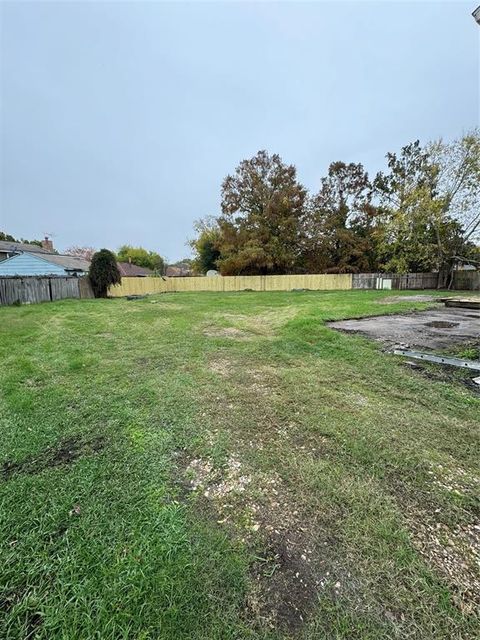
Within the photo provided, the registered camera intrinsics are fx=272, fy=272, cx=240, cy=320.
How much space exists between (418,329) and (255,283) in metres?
17.7

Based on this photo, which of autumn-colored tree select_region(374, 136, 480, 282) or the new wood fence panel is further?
autumn-colored tree select_region(374, 136, 480, 282)

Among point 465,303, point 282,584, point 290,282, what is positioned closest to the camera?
point 282,584

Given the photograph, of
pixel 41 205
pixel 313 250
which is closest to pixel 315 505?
pixel 313 250

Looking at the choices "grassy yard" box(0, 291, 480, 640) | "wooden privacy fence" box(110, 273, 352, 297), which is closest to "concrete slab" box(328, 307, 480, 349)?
"grassy yard" box(0, 291, 480, 640)

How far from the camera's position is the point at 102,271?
15945mm

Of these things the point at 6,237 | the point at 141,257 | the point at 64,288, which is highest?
the point at 6,237

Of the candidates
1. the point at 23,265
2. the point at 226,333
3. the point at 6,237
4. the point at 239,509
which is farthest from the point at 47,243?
the point at 239,509

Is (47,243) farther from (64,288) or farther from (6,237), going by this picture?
(64,288)

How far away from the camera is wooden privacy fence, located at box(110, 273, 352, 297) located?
22.6 m

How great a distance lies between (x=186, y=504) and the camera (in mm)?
1454

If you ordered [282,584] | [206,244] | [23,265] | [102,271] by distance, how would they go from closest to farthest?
[282,584]
[102,271]
[23,265]
[206,244]

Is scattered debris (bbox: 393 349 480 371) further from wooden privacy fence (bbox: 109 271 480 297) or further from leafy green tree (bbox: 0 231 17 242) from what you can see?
leafy green tree (bbox: 0 231 17 242)

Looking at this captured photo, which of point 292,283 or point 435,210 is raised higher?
point 435,210

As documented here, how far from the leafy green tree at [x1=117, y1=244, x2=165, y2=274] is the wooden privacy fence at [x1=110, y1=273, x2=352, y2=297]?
2199cm
